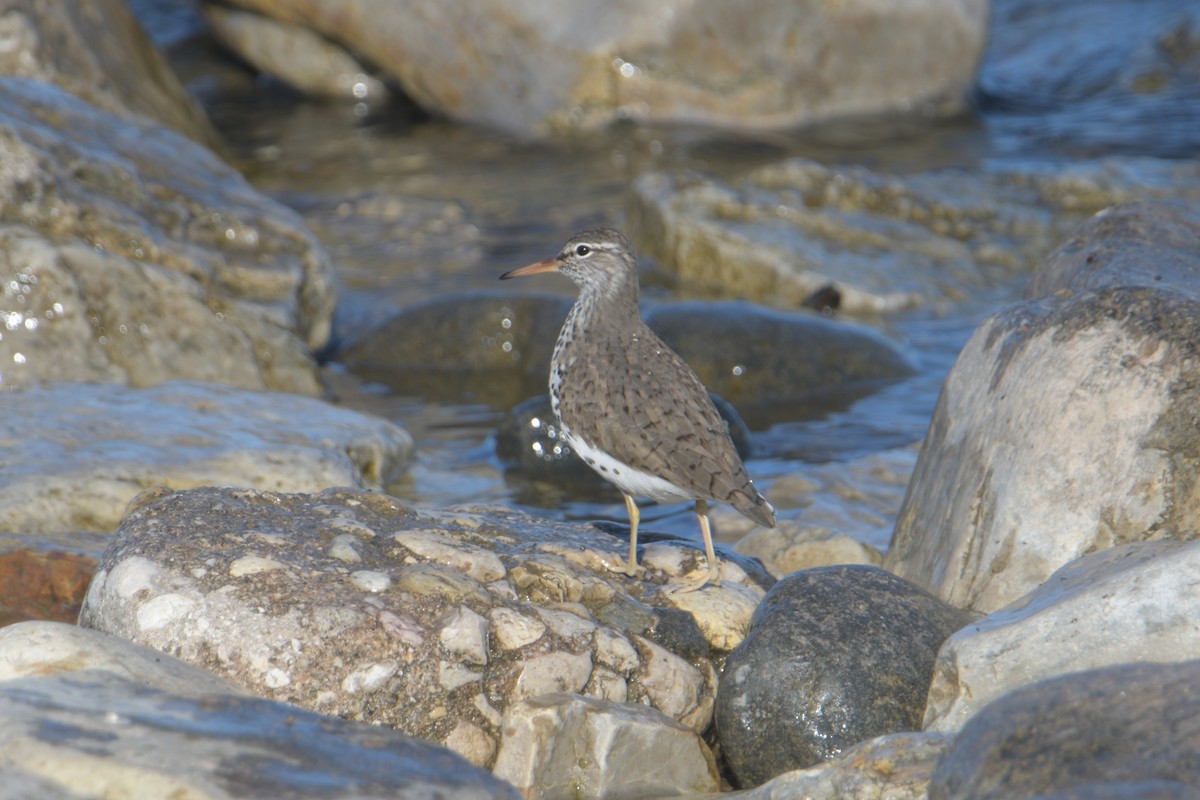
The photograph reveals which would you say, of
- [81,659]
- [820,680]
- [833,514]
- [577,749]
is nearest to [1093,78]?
[833,514]

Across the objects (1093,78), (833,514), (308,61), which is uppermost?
(1093,78)

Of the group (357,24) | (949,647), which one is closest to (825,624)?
(949,647)

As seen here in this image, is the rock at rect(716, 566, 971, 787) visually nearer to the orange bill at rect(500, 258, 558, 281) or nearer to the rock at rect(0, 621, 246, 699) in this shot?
the rock at rect(0, 621, 246, 699)

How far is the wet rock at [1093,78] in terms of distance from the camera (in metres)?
16.7

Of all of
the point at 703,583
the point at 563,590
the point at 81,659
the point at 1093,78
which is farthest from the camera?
the point at 1093,78

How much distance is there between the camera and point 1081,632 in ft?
15.7

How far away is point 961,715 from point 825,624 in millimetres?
717

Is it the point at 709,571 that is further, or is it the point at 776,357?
the point at 776,357

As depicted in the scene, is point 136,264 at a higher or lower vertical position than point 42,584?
higher

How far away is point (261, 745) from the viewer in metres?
4.02

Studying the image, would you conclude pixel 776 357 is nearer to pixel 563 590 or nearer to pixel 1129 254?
pixel 1129 254

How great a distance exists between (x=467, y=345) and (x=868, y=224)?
14.6 ft

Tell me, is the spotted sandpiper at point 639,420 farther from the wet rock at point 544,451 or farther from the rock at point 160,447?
the wet rock at point 544,451

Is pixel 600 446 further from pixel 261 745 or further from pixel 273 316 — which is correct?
pixel 273 316
